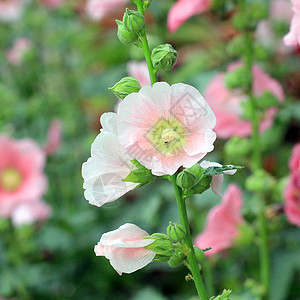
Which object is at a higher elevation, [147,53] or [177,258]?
[147,53]

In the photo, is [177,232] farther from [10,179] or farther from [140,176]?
[10,179]

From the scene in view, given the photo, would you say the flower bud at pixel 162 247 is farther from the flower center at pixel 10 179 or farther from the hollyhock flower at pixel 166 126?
the flower center at pixel 10 179

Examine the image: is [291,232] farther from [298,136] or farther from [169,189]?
[298,136]

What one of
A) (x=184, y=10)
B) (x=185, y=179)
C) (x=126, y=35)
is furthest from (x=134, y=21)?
(x=184, y=10)

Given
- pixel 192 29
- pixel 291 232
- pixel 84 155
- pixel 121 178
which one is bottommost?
pixel 291 232

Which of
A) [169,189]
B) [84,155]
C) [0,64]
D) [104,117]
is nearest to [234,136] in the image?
[169,189]

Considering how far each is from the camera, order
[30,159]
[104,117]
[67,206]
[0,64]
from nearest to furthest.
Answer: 1. [104,117]
2. [30,159]
3. [67,206]
4. [0,64]
